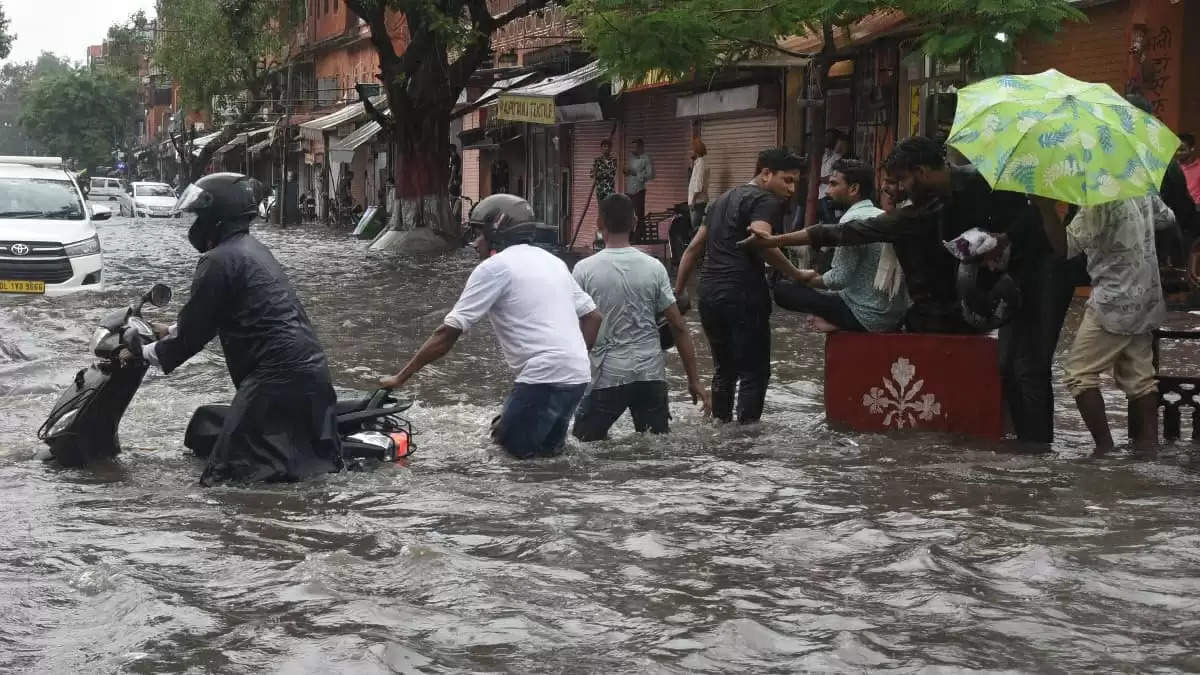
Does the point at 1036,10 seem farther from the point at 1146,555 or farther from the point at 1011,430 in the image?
the point at 1146,555

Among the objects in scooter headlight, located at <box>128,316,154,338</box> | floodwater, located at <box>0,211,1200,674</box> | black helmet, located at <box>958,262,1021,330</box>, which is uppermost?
black helmet, located at <box>958,262,1021,330</box>

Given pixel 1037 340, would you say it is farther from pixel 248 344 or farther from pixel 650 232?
pixel 650 232

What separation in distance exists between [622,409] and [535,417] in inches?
30.6

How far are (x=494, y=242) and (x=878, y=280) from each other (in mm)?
2211

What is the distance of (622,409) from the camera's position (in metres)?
8.74

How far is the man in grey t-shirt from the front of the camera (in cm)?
854

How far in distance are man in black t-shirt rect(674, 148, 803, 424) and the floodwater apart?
0.36 metres

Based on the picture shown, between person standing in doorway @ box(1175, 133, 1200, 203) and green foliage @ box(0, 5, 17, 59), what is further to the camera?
green foliage @ box(0, 5, 17, 59)

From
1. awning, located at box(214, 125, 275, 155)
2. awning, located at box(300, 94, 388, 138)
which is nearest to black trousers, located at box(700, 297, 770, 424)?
awning, located at box(300, 94, 388, 138)

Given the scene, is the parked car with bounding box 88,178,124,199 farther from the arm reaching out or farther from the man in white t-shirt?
the arm reaching out

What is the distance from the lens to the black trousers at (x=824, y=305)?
9.06m

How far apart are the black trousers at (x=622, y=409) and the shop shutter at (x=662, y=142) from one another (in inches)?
795

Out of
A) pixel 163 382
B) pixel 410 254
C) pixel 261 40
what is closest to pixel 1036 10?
pixel 163 382

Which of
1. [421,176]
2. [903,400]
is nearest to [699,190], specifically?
[421,176]
